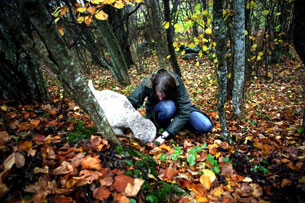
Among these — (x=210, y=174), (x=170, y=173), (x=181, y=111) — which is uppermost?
(x=181, y=111)

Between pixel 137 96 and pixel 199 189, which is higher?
pixel 137 96

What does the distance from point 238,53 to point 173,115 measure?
5.49 ft

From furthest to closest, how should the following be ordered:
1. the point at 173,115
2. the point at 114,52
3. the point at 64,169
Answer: the point at 114,52
the point at 173,115
the point at 64,169

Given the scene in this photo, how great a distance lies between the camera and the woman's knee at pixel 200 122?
96.0 inches

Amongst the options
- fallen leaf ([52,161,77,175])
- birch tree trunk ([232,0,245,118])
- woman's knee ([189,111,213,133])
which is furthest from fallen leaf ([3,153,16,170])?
birch tree trunk ([232,0,245,118])

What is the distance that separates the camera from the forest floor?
0.95m

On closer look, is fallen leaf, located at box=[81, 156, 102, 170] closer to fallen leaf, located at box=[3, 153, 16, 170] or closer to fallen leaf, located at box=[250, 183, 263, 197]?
fallen leaf, located at box=[3, 153, 16, 170]

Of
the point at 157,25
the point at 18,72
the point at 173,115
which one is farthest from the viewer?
the point at 157,25

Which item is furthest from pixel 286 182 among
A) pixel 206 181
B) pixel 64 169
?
pixel 64 169

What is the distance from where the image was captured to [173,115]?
263 centimetres

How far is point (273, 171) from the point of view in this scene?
5.44ft

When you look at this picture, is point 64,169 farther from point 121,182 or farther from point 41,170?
point 121,182

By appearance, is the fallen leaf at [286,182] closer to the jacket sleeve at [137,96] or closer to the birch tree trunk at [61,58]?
the birch tree trunk at [61,58]

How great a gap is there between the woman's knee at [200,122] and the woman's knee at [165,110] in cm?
35
